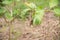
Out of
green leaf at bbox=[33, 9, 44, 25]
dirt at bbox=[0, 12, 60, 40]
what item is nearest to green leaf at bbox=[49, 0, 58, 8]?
green leaf at bbox=[33, 9, 44, 25]

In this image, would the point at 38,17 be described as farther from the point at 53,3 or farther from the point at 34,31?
the point at 34,31

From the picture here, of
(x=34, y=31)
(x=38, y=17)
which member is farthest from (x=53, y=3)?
(x=34, y=31)

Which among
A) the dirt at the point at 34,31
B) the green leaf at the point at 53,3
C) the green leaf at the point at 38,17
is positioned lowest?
the dirt at the point at 34,31

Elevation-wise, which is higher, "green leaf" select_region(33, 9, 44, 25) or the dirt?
"green leaf" select_region(33, 9, 44, 25)

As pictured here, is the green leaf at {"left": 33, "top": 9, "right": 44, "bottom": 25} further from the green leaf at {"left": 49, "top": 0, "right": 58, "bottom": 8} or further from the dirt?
the dirt

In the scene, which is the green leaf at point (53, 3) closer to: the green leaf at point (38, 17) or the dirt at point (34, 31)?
the green leaf at point (38, 17)

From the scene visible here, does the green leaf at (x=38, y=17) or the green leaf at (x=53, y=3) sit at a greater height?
the green leaf at (x=53, y=3)

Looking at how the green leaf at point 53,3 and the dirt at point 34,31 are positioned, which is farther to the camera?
the dirt at point 34,31

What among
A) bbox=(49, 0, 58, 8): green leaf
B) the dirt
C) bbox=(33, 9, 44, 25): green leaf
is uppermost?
bbox=(49, 0, 58, 8): green leaf

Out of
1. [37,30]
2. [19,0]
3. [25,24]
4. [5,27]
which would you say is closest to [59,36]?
[37,30]

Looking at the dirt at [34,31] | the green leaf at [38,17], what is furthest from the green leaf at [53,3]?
the dirt at [34,31]

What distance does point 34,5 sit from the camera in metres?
1.00

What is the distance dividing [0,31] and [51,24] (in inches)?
36.4

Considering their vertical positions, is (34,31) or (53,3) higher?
(53,3)
